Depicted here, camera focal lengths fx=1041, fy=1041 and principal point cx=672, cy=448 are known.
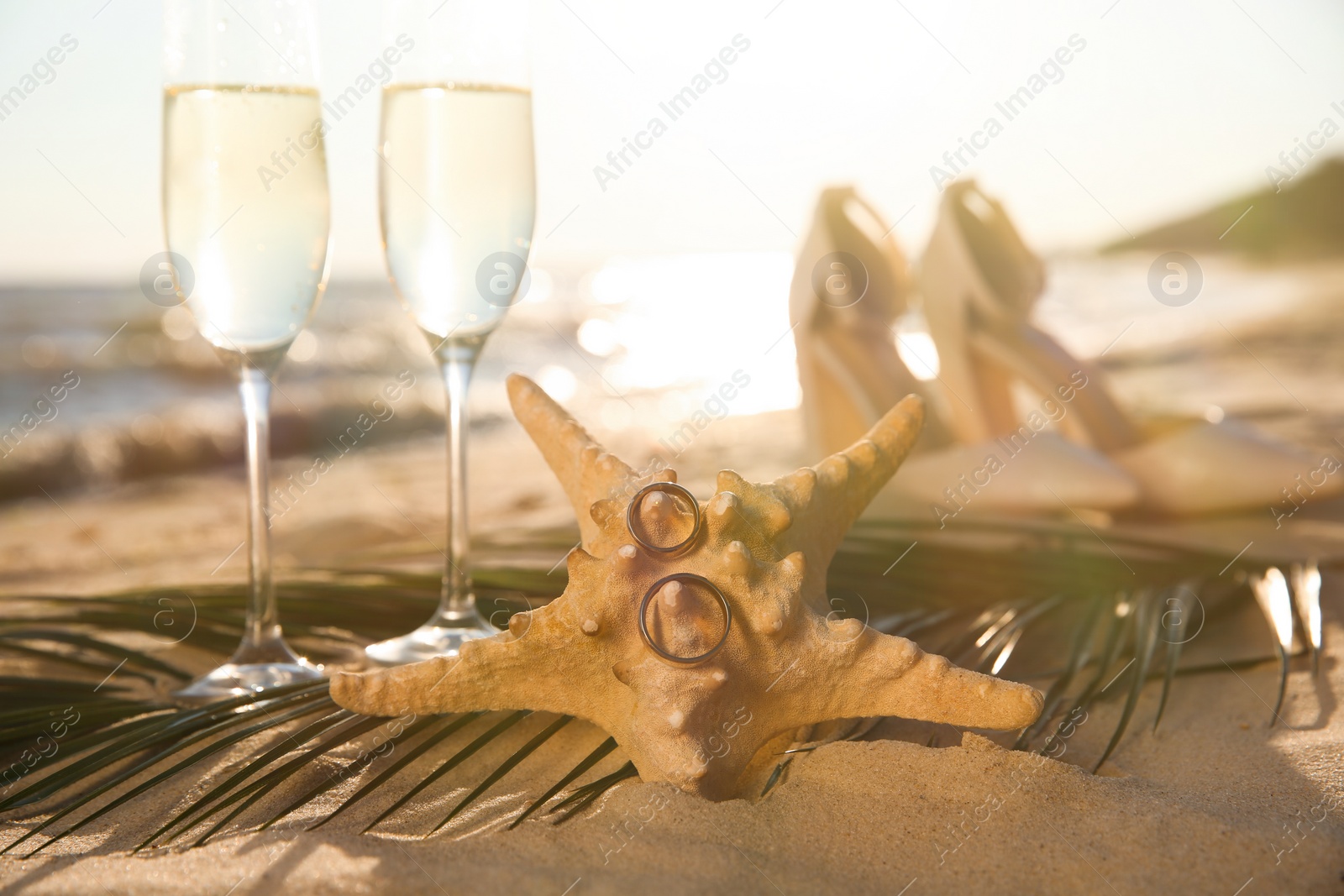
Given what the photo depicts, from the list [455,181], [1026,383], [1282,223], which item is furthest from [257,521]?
[1282,223]

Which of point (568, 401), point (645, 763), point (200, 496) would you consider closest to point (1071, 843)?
point (645, 763)

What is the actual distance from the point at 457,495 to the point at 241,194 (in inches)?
18.8

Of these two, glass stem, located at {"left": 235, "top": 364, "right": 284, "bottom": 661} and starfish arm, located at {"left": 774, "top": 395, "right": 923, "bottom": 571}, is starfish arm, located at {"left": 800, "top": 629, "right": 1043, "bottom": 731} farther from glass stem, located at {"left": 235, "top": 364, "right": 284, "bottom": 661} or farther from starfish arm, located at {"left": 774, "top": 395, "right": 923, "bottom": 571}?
glass stem, located at {"left": 235, "top": 364, "right": 284, "bottom": 661}

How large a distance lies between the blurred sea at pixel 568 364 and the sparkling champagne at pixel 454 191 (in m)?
1.54

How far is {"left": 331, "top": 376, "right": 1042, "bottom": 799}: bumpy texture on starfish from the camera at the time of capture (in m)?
0.97

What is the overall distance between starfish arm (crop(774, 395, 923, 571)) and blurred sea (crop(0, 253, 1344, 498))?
6.78 feet

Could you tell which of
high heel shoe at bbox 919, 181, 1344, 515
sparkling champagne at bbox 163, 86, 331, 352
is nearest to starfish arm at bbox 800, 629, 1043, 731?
sparkling champagne at bbox 163, 86, 331, 352

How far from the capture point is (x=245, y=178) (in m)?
1.31

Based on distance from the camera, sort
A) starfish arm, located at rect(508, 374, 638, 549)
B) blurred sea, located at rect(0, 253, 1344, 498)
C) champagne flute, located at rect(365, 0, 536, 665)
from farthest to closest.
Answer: blurred sea, located at rect(0, 253, 1344, 498) → champagne flute, located at rect(365, 0, 536, 665) → starfish arm, located at rect(508, 374, 638, 549)

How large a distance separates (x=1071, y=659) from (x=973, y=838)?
0.53m

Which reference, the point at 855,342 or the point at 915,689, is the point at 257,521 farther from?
the point at 855,342

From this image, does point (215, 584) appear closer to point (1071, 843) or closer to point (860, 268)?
point (1071, 843)

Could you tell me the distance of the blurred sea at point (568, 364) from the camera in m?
5.71

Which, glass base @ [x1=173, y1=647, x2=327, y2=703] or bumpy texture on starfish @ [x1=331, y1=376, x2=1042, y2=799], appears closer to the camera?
bumpy texture on starfish @ [x1=331, y1=376, x2=1042, y2=799]
